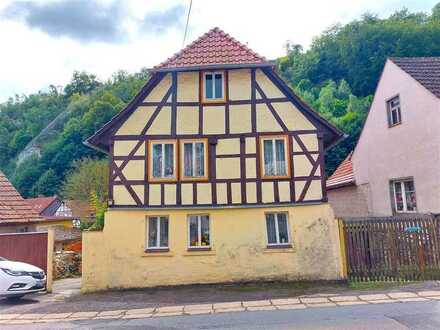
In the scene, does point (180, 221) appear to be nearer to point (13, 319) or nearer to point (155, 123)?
point (155, 123)

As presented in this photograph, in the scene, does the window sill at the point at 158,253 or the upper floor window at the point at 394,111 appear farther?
the upper floor window at the point at 394,111

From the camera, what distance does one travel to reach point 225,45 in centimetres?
1366

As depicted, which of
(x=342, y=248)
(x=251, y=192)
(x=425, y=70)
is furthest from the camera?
(x=425, y=70)

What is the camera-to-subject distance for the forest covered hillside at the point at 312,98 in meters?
41.0

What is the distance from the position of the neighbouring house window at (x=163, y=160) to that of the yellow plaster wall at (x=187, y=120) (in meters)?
0.63

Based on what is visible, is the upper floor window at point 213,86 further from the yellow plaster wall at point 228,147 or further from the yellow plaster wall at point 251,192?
the yellow plaster wall at point 251,192

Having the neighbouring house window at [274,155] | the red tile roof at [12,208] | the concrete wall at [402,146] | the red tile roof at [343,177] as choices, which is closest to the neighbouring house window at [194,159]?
the neighbouring house window at [274,155]

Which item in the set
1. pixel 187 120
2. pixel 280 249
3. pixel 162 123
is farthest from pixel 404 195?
pixel 162 123

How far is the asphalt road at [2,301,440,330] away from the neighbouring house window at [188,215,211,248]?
164 inches

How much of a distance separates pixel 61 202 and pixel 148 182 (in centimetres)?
4367

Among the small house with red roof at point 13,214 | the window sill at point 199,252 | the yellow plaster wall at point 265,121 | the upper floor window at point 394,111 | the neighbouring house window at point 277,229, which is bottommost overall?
the window sill at point 199,252

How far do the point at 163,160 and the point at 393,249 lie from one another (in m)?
8.15

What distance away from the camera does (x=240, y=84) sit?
12.9 meters

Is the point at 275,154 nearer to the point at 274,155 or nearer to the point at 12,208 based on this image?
the point at 274,155
